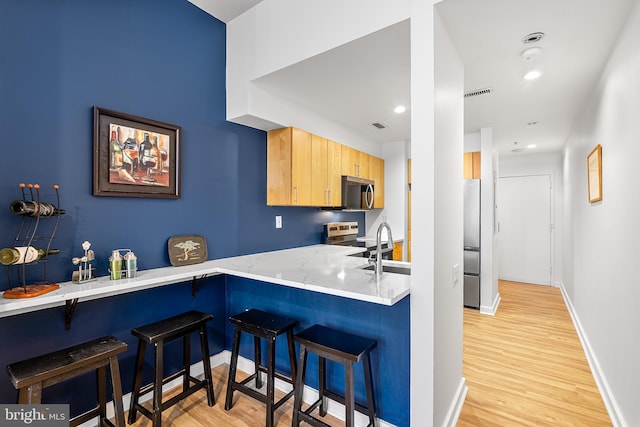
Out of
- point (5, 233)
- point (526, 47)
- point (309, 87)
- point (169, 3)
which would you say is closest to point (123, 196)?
point (5, 233)

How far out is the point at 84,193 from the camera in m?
1.88

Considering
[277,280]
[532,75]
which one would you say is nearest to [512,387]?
[277,280]

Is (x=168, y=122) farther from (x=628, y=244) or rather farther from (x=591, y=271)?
(x=591, y=271)

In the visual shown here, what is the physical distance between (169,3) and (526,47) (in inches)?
103

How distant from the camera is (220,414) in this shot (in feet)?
6.75

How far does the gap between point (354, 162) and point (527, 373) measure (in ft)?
9.45

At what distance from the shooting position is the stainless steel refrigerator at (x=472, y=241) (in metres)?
4.11

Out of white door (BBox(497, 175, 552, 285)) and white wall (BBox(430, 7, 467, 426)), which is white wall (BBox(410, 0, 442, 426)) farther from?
white door (BBox(497, 175, 552, 285))

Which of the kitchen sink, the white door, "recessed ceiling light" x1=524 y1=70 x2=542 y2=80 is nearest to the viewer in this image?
the kitchen sink

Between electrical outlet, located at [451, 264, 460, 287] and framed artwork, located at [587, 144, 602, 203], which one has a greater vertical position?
framed artwork, located at [587, 144, 602, 203]

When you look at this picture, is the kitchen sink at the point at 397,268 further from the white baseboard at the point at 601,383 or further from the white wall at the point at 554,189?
the white wall at the point at 554,189

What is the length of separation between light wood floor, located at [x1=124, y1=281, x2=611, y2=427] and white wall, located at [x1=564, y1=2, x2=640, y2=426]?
0.61 ft

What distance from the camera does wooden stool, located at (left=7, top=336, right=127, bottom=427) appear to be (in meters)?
1.40

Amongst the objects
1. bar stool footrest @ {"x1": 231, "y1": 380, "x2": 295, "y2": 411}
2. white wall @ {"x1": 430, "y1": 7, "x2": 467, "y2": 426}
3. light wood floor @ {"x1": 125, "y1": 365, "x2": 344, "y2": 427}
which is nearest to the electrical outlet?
white wall @ {"x1": 430, "y1": 7, "x2": 467, "y2": 426}
